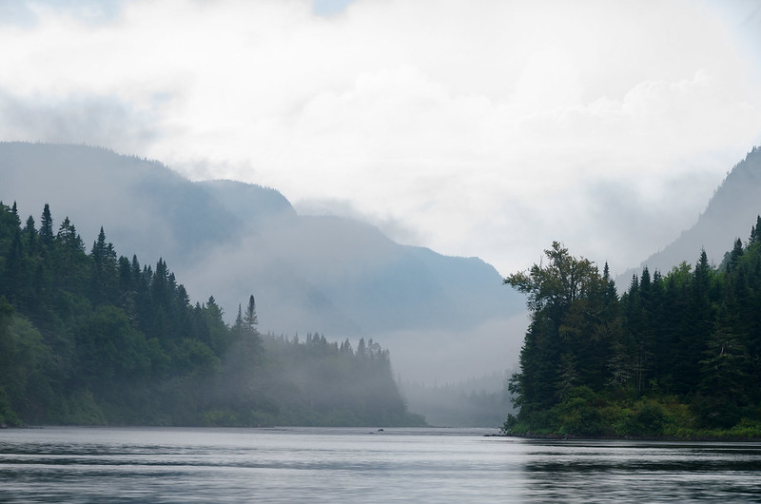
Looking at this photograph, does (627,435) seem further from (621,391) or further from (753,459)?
(753,459)

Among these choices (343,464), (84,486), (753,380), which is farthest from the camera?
(753,380)

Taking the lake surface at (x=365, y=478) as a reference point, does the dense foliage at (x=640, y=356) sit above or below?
above

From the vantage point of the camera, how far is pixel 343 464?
85.3 meters

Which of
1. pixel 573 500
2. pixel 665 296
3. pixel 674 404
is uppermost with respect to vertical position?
pixel 665 296

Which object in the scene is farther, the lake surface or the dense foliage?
the dense foliage

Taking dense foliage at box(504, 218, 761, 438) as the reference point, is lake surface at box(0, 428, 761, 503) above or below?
below

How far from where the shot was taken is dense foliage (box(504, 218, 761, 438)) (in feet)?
511

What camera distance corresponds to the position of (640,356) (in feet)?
571

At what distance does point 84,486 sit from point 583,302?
13573 cm

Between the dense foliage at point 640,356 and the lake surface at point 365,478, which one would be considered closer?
the lake surface at point 365,478

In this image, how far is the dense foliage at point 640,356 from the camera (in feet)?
511

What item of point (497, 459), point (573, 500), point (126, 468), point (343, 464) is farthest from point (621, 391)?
point (573, 500)

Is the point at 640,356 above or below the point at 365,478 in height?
above

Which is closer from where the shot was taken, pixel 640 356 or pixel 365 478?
pixel 365 478
